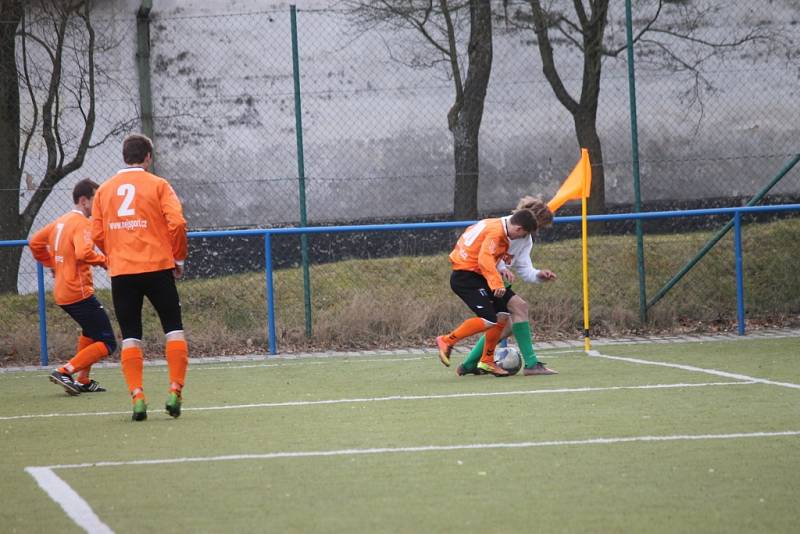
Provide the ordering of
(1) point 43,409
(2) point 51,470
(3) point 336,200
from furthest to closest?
(3) point 336,200 < (1) point 43,409 < (2) point 51,470

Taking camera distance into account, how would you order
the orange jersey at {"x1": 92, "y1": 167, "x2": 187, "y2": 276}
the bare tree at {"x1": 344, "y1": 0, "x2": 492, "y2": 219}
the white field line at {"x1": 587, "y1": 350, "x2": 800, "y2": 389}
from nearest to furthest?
1. the orange jersey at {"x1": 92, "y1": 167, "x2": 187, "y2": 276}
2. the white field line at {"x1": 587, "y1": 350, "x2": 800, "y2": 389}
3. the bare tree at {"x1": 344, "y1": 0, "x2": 492, "y2": 219}

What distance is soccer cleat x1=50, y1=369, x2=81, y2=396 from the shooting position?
9.88m

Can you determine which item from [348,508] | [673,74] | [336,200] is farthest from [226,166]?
[348,508]

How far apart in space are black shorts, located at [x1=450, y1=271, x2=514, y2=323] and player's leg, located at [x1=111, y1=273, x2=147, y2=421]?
3.23 metres

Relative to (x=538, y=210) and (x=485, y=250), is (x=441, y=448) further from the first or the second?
(x=538, y=210)

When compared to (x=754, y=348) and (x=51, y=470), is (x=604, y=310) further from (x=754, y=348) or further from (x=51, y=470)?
(x=51, y=470)

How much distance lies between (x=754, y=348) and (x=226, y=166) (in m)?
10.3

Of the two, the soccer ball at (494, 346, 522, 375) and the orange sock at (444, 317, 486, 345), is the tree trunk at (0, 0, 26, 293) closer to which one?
the orange sock at (444, 317, 486, 345)

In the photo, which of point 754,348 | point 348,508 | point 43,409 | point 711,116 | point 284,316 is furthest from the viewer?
point 711,116

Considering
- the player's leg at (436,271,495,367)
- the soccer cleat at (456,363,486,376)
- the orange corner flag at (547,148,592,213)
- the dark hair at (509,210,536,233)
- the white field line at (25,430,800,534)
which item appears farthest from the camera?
the orange corner flag at (547,148,592,213)

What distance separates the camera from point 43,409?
30.2ft

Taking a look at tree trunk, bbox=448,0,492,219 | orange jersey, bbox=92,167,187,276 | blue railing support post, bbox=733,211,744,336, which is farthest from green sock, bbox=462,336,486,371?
tree trunk, bbox=448,0,492,219

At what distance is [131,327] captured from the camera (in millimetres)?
8195

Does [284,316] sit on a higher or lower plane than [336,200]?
lower
